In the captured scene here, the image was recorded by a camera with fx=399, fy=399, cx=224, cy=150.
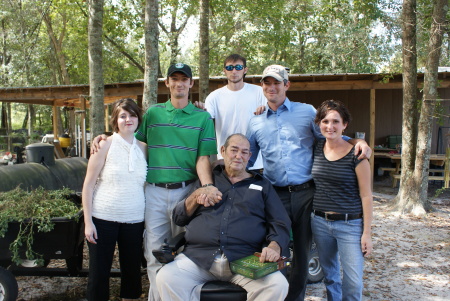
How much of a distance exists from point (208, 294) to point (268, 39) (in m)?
16.5

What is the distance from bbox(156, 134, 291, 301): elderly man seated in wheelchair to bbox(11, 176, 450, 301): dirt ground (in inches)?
54.3

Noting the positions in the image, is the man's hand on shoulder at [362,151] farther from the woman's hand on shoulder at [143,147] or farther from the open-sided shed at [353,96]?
the open-sided shed at [353,96]

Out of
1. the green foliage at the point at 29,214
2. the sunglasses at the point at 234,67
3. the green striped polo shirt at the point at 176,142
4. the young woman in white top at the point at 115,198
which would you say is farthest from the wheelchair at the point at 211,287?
the sunglasses at the point at 234,67

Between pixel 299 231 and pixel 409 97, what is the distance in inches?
248

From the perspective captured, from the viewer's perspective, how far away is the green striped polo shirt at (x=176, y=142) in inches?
129

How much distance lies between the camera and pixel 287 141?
11.0 feet

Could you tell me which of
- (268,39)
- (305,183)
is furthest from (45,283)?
(268,39)

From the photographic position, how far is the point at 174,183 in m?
3.32

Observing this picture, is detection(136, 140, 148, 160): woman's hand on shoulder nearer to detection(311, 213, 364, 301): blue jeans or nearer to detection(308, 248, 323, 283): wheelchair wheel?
detection(311, 213, 364, 301): blue jeans

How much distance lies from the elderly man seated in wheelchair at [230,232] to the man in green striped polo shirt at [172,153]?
18 cm

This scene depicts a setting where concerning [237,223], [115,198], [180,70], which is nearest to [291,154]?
[237,223]

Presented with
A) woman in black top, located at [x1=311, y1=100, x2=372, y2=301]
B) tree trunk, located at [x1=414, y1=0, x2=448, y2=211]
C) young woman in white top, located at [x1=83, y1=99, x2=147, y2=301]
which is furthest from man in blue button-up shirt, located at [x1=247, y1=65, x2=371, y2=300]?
tree trunk, located at [x1=414, y1=0, x2=448, y2=211]

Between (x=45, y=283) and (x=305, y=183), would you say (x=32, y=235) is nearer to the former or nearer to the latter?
(x=45, y=283)

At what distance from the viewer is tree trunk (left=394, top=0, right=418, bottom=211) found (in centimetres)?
831
